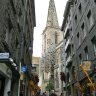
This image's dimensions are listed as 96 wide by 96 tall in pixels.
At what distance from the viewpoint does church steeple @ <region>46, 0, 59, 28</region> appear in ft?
334

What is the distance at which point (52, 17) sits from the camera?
4144 inches

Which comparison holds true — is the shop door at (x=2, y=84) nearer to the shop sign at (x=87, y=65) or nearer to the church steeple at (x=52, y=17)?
the shop sign at (x=87, y=65)

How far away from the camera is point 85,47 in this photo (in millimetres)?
21453

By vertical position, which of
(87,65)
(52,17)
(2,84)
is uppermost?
(52,17)

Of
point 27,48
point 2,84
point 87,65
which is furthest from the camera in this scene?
point 27,48

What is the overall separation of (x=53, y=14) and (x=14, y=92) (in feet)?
298

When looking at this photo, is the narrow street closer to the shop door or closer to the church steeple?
the shop door

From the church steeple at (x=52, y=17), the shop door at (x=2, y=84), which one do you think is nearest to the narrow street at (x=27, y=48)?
the shop door at (x=2, y=84)

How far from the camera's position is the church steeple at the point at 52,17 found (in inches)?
4008

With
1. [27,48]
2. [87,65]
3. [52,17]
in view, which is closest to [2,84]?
[87,65]

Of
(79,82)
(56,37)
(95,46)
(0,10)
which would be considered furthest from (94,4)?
(56,37)

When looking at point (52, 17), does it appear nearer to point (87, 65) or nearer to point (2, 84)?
point (87, 65)

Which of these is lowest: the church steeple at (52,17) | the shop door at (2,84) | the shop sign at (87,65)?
the shop door at (2,84)

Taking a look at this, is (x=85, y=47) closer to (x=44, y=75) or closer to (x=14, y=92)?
(x=14, y=92)
